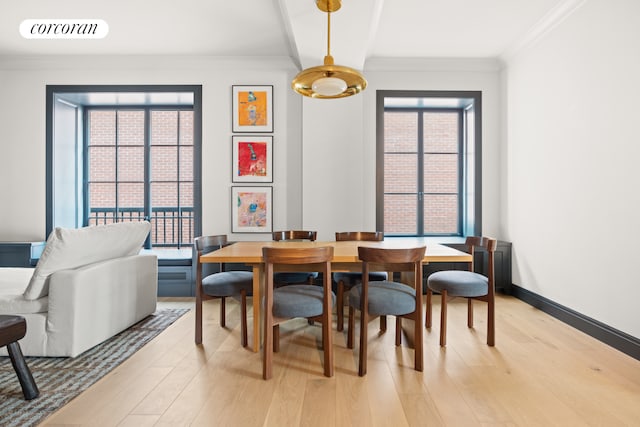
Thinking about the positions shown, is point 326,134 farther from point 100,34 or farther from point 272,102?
point 100,34

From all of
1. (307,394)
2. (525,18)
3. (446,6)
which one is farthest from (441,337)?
(525,18)

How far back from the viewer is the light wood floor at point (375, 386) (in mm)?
1820

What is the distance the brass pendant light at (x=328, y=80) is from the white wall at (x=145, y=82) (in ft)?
5.83

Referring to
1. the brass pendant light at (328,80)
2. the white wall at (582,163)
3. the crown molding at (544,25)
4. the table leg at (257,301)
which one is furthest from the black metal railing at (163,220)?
the crown molding at (544,25)

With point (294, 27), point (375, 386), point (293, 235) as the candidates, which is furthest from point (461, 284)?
point (294, 27)

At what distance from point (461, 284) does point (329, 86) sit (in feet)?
5.82

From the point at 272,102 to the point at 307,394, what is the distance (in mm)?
3504

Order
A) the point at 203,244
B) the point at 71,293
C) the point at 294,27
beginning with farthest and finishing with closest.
A: the point at 294,27 → the point at 203,244 → the point at 71,293

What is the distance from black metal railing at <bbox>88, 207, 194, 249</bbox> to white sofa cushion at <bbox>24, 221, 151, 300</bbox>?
235 cm

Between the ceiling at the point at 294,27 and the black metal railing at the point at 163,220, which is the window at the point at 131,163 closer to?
the black metal railing at the point at 163,220

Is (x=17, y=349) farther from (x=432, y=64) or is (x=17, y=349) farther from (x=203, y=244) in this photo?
(x=432, y=64)

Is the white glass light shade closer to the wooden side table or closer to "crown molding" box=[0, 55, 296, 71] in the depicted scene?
"crown molding" box=[0, 55, 296, 71]

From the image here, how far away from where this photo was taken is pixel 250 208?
4578 mm

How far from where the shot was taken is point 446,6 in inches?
134
